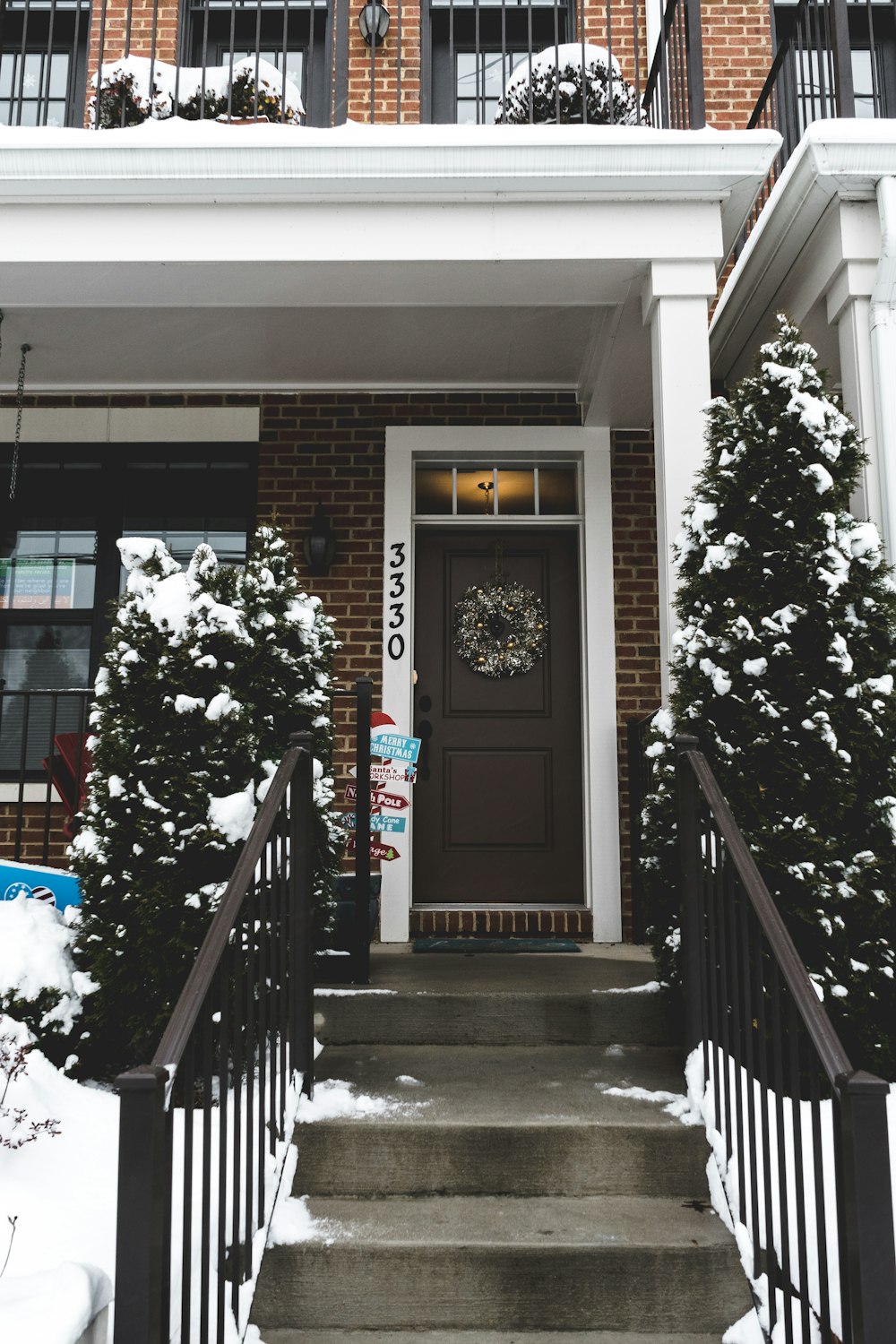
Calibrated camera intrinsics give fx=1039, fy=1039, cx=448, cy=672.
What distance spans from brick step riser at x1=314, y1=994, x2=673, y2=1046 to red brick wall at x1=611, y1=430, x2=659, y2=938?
71.9 inches

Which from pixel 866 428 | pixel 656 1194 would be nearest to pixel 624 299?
pixel 866 428

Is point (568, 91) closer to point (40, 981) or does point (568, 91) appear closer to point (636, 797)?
point (636, 797)

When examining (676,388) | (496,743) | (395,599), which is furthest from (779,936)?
(395,599)

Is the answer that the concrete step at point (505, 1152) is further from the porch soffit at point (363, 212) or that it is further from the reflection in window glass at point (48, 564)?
the reflection in window glass at point (48, 564)

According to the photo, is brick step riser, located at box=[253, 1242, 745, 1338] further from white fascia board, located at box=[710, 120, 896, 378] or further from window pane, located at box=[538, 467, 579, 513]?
window pane, located at box=[538, 467, 579, 513]

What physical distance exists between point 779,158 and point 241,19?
136 inches

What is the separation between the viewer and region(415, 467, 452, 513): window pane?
589cm

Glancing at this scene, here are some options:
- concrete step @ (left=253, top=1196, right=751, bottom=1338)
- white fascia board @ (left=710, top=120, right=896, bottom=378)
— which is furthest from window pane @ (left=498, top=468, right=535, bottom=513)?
concrete step @ (left=253, top=1196, right=751, bottom=1338)

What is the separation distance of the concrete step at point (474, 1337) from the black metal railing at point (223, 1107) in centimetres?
16

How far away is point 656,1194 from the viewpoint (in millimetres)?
2748

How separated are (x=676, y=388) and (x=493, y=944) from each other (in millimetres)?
2622

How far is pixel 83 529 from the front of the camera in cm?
582

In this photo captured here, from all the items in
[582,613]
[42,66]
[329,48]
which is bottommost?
[582,613]

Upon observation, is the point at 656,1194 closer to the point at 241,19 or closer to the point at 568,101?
the point at 568,101
